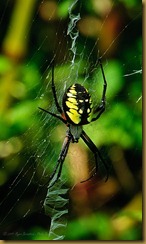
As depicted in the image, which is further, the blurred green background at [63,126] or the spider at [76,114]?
the blurred green background at [63,126]

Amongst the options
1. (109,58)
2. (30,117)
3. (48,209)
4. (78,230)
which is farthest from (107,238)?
(109,58)

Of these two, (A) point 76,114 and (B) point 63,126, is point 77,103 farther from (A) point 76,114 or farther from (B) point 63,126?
(B) point 63,126

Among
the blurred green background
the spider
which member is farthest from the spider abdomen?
the blurred green background

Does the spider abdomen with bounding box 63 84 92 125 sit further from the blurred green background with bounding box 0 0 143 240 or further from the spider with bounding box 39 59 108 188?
the blurred green background with bounding box 0 0 143 240

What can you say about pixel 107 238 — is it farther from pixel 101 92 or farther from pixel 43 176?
pixel 101 92

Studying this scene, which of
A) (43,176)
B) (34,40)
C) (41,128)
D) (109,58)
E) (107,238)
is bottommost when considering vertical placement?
(107,238)

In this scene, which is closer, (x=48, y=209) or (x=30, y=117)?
(x=30, y=117)

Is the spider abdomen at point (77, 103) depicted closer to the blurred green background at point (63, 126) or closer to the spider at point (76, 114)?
the spider at point (76, 114)

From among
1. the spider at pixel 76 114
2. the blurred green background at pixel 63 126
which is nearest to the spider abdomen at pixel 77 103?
the spider at pixel 76 114
